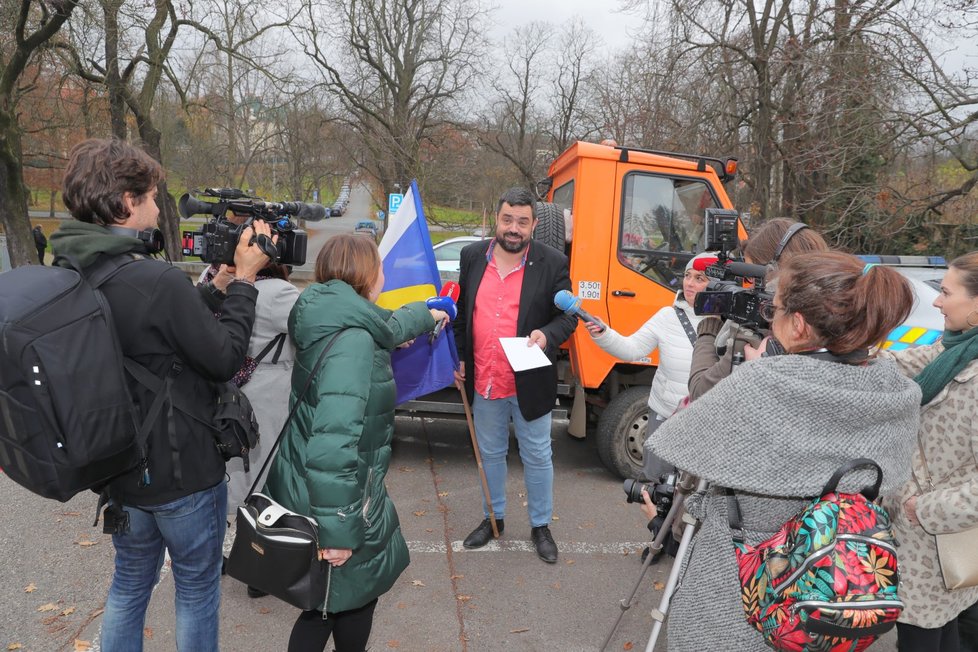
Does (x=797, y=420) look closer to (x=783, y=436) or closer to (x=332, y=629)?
(x=783, y=436)

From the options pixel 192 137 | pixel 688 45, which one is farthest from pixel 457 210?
pixel 688 45

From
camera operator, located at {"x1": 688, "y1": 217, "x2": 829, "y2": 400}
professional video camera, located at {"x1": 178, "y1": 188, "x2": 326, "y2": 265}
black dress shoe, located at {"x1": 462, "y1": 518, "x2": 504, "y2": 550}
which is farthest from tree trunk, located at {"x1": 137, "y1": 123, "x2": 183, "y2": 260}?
camera operator, located at {"x1": 688, "y1": 217, "x2": 829, "y2": 400}

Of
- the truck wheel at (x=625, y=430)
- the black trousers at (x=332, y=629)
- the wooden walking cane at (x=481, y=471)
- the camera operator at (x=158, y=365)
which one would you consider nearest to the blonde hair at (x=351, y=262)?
the camera operator at (x=158, y=365)

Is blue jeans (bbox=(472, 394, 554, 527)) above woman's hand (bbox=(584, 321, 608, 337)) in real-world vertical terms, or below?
below

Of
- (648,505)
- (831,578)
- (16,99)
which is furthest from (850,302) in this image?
(16,99)

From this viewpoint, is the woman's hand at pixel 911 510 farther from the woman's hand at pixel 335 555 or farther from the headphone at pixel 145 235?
the headphone at pixel 145 235

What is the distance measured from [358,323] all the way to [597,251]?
2557 millimetres

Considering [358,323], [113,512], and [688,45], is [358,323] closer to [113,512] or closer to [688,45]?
[113,512]

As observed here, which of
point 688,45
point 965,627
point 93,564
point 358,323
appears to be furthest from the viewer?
point 688,45

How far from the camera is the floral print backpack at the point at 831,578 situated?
4.32 feet

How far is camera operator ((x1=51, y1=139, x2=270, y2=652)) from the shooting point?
179cm

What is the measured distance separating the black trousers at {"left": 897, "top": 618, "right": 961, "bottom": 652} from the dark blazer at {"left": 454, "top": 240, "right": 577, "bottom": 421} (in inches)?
71.6

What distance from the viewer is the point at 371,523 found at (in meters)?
2.12

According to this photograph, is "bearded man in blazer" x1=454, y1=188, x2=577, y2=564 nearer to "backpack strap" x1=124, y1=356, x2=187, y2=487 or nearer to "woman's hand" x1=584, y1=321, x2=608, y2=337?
"woman's hand" x1=584, y1=321, x2=608, y2=337
